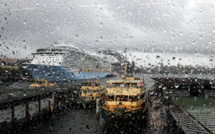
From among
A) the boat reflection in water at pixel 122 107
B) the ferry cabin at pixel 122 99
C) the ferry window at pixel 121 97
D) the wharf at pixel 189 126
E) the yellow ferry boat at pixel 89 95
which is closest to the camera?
the wharf at pixel 189 126

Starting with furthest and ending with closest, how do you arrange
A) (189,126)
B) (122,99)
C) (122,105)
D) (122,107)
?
1. (122,99)
2. (122,105)
3. (122,107)
4. (189,126)

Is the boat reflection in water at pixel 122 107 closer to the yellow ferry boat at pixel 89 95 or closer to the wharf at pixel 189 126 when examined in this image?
the wharf at pixel 189 126

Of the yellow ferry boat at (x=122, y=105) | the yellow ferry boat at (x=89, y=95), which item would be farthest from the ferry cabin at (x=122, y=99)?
the yellow ferry boat at (x=89, y=95)

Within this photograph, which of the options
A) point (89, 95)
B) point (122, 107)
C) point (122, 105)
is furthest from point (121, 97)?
point (89, 95)

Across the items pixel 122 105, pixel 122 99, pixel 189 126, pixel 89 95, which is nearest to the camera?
pixel 189 126

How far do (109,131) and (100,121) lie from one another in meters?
3.88

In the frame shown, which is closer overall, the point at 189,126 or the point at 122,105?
the point at 189,126

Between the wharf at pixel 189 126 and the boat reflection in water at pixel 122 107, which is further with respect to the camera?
the boat reflection in water at pixel 122 107

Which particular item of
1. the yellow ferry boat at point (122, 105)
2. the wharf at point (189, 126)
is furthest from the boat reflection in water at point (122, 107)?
the wharf at point (189, 126)

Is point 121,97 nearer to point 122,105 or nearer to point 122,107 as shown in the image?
point 122,105

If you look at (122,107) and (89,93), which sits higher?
(122,107)

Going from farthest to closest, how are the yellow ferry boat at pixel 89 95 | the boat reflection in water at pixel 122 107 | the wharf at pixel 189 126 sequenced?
1. the yellow ferry boat at pixel 89 95
2. the boat reflection in water at pixel 122 107
3. the wharf at pixel 189 126

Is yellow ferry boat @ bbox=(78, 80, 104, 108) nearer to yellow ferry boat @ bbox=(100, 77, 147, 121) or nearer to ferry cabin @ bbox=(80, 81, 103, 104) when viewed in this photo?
ferry cabin @ bbox=(80, 81, 103, 104)

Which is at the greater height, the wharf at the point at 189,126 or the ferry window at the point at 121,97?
the ferry window at the point at 121,97
